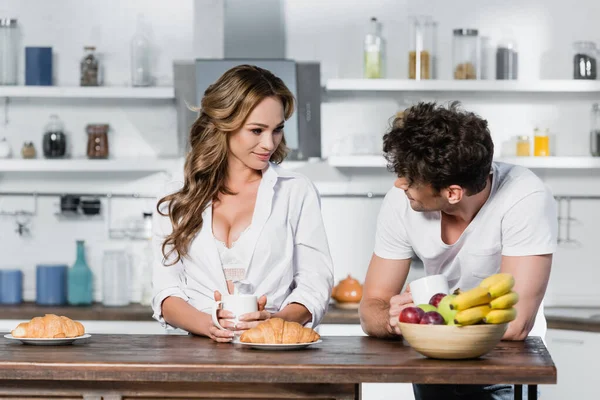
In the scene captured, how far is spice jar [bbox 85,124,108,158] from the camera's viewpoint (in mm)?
4887

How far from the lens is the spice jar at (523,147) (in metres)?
4.79

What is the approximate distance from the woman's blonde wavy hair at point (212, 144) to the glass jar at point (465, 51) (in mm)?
2230

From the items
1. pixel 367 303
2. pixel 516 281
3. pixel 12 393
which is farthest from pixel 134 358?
pixel 516 281

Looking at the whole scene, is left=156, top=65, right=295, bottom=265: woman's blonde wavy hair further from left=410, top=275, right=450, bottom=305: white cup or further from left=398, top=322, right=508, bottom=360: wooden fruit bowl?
left=398, top=322, right=508, bottom=360: wooden fruit bowl

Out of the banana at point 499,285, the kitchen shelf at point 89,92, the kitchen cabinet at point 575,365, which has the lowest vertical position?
the kitchen cabinet at point 575,365

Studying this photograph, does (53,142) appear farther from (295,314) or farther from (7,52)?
(295,314)

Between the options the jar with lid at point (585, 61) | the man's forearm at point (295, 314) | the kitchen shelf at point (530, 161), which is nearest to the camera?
the man's forearm at point (295, 314)

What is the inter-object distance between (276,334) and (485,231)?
646mm

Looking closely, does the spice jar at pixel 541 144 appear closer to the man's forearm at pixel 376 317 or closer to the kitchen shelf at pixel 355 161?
the kitchen shelf at pixel 355 161

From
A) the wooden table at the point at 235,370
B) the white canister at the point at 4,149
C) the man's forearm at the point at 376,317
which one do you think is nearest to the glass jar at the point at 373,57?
the white canister at the point at 4,149

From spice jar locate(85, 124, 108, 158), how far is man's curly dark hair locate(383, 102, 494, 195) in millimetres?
2836

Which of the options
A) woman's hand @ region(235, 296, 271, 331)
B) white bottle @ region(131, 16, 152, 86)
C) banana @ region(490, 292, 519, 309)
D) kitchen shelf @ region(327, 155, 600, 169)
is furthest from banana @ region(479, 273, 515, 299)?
white bottle @ region(131, 16, 152, 86)

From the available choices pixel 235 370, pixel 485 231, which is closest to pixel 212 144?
pixel 485 231

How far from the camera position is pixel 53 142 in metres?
4.88
